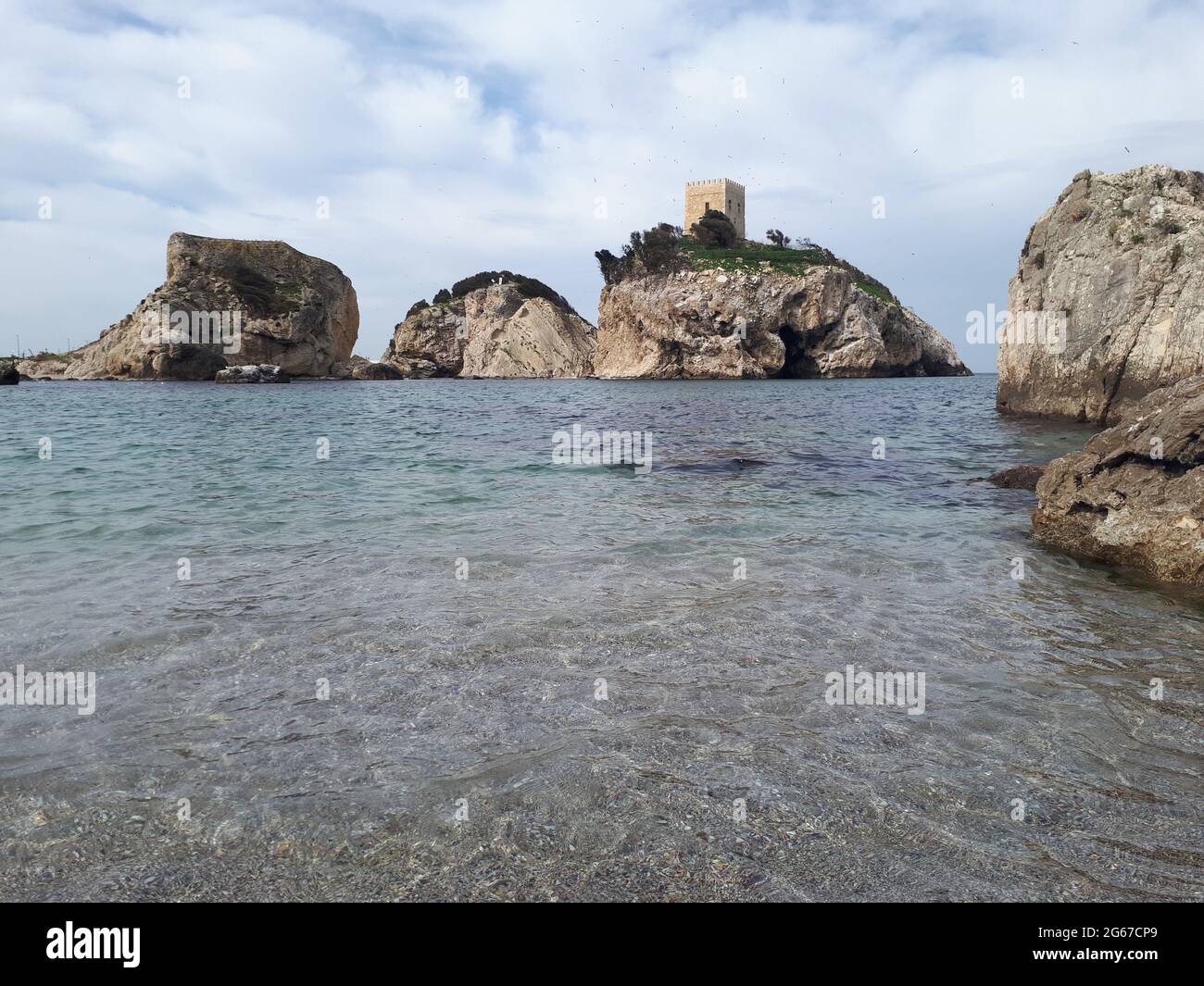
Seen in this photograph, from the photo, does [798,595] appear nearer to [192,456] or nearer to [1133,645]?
[1133,645]

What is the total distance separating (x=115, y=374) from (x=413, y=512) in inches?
3657

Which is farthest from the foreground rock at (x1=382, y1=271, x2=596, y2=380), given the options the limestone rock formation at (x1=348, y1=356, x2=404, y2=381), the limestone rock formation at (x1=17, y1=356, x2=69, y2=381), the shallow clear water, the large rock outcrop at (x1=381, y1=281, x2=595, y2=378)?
the shallow clear water

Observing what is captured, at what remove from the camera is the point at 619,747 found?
452 cm

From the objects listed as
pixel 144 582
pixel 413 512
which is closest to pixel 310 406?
pixel 413 512

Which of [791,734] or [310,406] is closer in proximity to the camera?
[791,734]

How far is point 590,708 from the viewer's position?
5.06m

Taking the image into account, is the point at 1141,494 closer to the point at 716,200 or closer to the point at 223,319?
the point at 223,319

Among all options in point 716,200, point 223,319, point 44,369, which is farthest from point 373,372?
point 716,200

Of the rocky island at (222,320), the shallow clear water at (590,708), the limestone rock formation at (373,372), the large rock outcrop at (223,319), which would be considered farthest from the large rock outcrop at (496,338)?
the shallow clear water at (590,708)

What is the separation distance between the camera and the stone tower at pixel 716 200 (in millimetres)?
124188

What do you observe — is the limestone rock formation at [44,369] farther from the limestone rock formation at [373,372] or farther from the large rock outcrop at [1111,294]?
the large rock outcrop at [1111,294]

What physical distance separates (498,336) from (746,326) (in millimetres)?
42610

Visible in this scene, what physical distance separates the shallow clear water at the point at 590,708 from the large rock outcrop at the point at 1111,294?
17460mm

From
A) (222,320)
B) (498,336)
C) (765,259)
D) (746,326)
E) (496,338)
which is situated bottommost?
(222,320)
